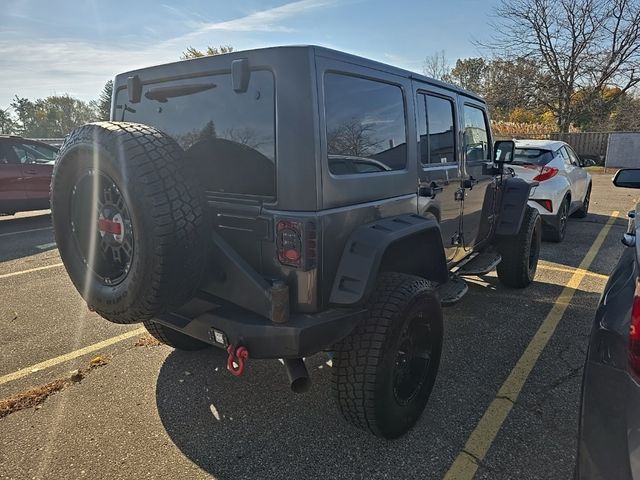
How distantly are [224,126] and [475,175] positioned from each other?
2587 millimetres

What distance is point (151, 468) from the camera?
2309 millimetres

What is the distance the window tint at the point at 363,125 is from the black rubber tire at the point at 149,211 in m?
0.76

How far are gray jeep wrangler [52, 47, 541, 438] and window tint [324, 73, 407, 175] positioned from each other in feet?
0.04

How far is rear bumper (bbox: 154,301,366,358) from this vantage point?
6.81 feet

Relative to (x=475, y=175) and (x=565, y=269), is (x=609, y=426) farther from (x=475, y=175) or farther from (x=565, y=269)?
(x=565, y=269)

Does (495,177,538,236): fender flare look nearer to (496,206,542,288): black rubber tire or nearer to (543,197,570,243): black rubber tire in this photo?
(496,206,542,288): black rubber tire

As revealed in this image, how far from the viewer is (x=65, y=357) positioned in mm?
3480

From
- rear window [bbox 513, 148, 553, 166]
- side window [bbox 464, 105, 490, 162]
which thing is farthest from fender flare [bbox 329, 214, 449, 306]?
rear window [bbox 513, 148, 553, 166]

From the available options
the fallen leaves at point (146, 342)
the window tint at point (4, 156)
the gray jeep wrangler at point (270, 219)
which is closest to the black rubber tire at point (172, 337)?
the fallen leaves at point (146, 342)

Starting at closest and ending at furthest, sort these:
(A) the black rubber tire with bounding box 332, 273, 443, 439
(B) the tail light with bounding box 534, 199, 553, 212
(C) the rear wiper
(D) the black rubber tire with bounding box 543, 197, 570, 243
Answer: (A) the black rubber tire with bounding box 332, 273, 443, 439
(C) the rear wiper
(B) the tail light with bounding box 534, 199, 553, 212
(D) the black rubber tire with bounding box 543, 197, 570, 243

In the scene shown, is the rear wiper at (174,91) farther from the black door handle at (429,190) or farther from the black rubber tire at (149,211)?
the black door handle at (429,190)

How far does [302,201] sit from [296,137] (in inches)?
12.1

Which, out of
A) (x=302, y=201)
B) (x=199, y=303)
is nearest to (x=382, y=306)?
(x=302, y=201)

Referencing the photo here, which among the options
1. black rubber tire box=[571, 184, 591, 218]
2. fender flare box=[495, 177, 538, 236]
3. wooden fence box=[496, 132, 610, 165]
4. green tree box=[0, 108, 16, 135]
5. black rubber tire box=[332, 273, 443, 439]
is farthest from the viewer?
green tree box=[0, 108, 16, 135]
